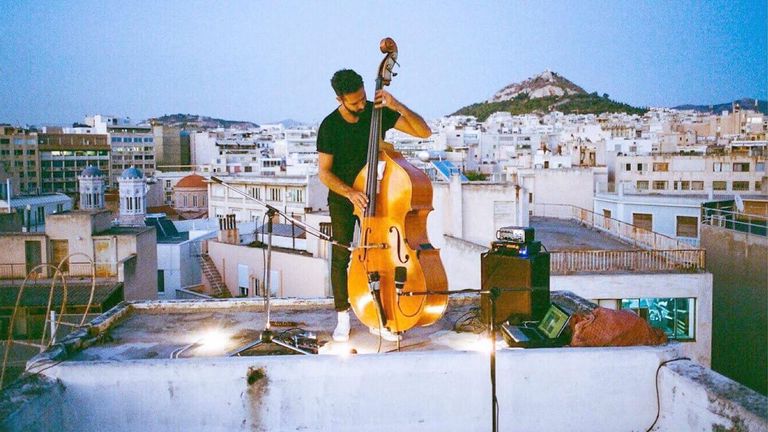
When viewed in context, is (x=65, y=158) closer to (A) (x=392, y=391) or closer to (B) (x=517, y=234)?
(B) (x=517, y=234)

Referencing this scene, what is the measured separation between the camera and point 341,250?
4.25 meters

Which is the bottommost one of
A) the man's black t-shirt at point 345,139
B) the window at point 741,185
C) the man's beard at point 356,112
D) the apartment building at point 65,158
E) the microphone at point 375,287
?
the microphone at point 375,287

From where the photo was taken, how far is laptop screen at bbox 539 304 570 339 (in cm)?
355

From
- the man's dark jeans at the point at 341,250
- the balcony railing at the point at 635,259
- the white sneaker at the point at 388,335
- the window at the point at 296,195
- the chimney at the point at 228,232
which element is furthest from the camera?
the window at the point at 296,195

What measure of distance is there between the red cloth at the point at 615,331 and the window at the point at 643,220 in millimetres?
19848

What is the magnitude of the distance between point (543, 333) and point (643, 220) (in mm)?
20125

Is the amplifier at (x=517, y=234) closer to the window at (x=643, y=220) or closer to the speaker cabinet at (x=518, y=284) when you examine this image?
the speaker cabinet at (x=518, y=284)

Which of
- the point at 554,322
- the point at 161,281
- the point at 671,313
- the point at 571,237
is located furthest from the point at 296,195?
the point at 554,322

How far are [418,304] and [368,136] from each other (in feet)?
3.88

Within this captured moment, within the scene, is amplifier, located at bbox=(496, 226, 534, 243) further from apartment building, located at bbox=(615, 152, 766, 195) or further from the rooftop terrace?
apartment building, located at bbox=(615, 152, 766, 195)

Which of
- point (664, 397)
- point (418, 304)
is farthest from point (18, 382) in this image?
point (664, 397)

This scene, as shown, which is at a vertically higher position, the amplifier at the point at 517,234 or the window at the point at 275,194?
the amplifier at the point at 517,234

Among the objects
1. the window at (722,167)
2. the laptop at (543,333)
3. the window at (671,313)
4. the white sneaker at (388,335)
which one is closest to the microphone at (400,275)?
the white sneaker at (388,335)

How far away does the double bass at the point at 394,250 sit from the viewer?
3828 millimetres
